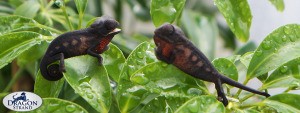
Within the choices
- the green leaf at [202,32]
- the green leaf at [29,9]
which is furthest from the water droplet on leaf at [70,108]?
the green leaf at [202,32]

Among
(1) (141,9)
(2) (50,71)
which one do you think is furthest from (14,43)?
(1) (141,9)

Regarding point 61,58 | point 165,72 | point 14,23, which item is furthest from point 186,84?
point 14,23

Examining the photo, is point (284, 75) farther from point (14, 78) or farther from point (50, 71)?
point (14, 78)

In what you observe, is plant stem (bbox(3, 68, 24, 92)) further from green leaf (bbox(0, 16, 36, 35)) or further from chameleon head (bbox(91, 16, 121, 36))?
chameleon head (bbox(91, 16, 121, 36))

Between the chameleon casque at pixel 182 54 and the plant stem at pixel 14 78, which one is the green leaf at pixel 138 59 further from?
the plant stem at pixel 14 78

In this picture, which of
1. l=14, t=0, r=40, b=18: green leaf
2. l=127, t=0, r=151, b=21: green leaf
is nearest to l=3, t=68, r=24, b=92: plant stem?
l=14, t=0, r=40, b=18: green leaf

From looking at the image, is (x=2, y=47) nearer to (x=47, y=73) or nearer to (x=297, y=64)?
(x=47, y=73)
